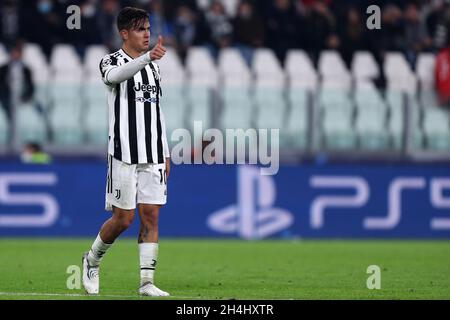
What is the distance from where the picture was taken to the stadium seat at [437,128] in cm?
1912

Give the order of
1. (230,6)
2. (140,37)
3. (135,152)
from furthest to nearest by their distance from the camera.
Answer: (230,6), (140,37), (135,152)

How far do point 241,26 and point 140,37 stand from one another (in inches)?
439

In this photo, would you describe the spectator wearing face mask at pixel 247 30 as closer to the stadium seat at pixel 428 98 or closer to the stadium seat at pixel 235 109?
the stadium seat at pixel 235 109

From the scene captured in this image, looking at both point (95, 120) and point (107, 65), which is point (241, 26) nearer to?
point (95, 120)

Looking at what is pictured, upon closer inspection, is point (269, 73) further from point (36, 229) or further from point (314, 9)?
point (36, 229)

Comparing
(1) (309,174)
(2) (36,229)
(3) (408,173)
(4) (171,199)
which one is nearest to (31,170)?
(2) (36,229)

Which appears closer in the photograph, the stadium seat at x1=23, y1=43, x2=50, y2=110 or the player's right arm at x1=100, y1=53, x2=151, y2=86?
the player's right arm at x1=100, y1=53, x2=151, y2=86

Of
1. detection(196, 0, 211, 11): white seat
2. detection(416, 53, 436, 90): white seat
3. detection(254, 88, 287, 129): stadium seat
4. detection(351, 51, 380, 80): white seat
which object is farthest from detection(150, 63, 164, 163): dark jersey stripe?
detection(196, 0, 211, 11): white seat

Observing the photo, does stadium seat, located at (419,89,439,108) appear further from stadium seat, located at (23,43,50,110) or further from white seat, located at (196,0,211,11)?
stadium seat, located at (23,43,50,110)

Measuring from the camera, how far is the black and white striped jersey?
32.3 feet

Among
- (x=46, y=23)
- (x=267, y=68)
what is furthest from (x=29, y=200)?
(x=267, y=68)

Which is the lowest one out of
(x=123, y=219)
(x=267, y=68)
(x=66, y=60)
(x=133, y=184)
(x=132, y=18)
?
(x=123, y=219)

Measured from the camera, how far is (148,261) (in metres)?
9.86

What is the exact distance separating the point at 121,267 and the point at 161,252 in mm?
2866
